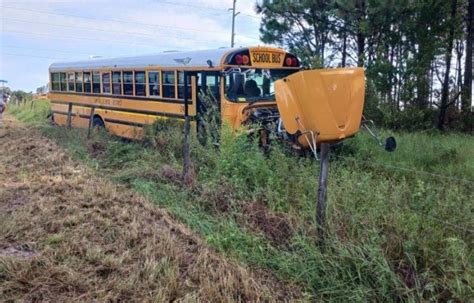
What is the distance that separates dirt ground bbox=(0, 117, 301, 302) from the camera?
326cm

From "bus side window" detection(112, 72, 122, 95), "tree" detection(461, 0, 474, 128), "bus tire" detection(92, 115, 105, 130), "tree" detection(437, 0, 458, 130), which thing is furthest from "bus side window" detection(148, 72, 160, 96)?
"tree" detection(461, 0, 474, 128)

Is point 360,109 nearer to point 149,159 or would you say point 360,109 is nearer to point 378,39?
point 149,159

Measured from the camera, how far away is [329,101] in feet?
12.5

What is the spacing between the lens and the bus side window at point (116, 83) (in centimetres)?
1185

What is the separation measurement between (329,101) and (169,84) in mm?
6753

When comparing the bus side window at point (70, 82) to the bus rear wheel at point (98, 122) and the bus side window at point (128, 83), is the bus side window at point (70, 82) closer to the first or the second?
the bus rear wheel at point (98, 122)

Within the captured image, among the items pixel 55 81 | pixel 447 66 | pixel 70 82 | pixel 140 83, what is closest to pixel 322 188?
pixel 140 83

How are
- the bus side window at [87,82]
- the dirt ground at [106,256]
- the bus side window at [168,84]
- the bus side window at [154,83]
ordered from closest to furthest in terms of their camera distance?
the dirt ground at [106,256] < the bus side window at [168,84] < the bus side window at [154,83] < the bus side window at [87,82]

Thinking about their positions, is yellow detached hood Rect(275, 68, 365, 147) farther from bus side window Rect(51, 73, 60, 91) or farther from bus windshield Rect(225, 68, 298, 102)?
bus side window Rect(51, 73, 60, 91)

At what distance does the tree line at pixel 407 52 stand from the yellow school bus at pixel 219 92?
440cm

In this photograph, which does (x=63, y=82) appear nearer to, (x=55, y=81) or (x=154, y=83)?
(x=55, y=81)

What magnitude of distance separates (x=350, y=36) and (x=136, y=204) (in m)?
12.1

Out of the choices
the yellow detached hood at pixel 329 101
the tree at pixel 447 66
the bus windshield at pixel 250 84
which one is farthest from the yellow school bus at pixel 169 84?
the tree at pixel 447 66

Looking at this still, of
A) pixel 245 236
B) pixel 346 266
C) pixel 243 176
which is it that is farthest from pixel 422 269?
pixel 243 176
